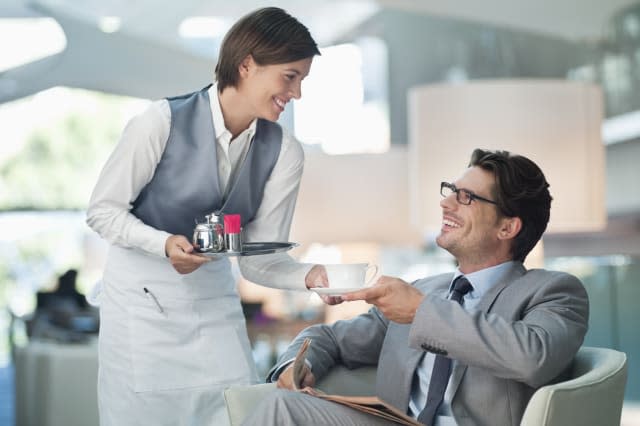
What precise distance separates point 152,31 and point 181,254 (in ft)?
16.8

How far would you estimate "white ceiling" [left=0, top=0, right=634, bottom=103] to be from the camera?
570cm

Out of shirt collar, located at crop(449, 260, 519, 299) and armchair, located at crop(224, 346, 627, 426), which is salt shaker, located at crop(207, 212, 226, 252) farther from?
shirt collar, located at crop(449, 260, 519, 299)

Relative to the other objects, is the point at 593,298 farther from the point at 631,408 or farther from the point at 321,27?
the point at 321,27

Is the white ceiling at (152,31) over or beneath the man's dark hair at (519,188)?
over

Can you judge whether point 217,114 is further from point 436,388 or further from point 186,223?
point 436,388

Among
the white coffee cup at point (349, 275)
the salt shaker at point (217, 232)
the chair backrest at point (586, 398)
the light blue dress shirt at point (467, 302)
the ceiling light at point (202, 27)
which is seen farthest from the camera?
the ceiling light at point (202, 27)

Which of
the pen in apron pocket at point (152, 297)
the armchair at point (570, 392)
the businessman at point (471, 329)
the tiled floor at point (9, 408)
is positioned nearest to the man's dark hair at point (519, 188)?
the businessman at point (471, 329)

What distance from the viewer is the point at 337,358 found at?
7.30ft

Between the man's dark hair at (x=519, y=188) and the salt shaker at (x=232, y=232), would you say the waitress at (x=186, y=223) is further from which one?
the man's dark hair at (x=519, y=188)

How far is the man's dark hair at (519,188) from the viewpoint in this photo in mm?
2104

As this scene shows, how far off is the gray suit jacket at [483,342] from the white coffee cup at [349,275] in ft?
0.38

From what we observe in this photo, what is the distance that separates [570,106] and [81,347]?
2.14 meters

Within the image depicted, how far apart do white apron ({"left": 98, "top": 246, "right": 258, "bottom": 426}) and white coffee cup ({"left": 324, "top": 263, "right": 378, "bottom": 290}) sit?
15.1 inches

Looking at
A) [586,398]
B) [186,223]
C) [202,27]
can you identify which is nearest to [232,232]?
[186,223]
